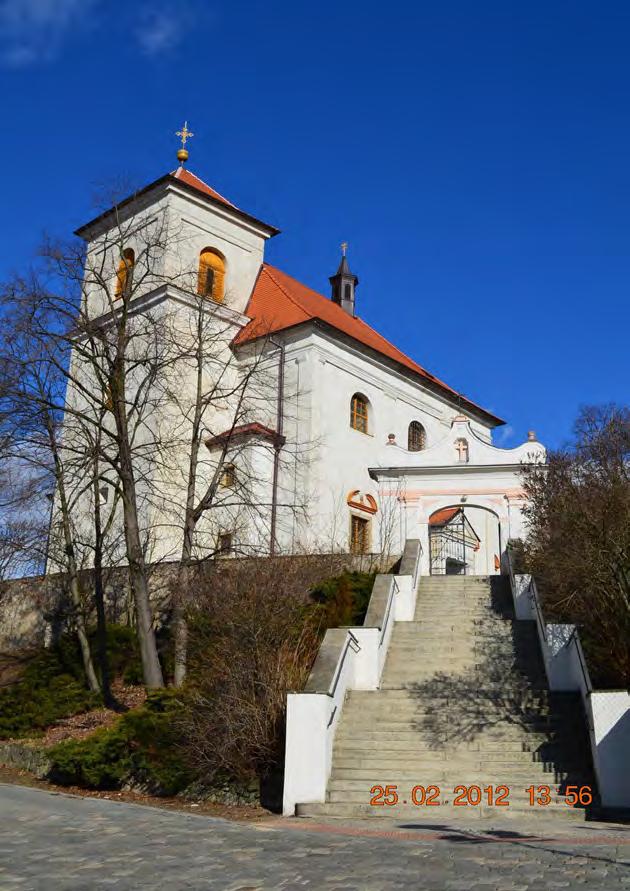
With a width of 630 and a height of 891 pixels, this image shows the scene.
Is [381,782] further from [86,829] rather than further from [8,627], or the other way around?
[8,627]

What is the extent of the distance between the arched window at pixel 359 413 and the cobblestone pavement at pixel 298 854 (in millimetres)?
22125

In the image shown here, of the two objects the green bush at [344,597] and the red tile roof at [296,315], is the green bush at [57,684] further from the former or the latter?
the red tile roof at [296,315]

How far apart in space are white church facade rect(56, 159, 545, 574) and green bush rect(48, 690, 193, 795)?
10676 millimetres

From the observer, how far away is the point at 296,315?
3200cm

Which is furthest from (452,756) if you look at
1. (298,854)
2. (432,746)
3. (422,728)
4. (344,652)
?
(298,854)

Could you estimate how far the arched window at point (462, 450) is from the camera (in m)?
26.2

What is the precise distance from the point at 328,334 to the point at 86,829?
23.2 meters

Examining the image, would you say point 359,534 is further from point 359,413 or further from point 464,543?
point 464,543

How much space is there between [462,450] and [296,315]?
898cm

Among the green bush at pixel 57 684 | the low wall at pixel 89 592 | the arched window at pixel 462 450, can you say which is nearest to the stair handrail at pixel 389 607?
the low wall at pixel 89 592

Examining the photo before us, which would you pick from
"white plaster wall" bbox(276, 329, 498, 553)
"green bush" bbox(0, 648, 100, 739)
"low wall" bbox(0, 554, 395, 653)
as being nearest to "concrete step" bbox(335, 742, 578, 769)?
"low wall" bbox(0, 554, 395, 653)

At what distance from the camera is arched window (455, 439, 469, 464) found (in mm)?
26203

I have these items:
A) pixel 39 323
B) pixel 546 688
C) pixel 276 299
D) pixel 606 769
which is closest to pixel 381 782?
pixel 606 769

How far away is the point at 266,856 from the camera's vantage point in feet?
26.8
